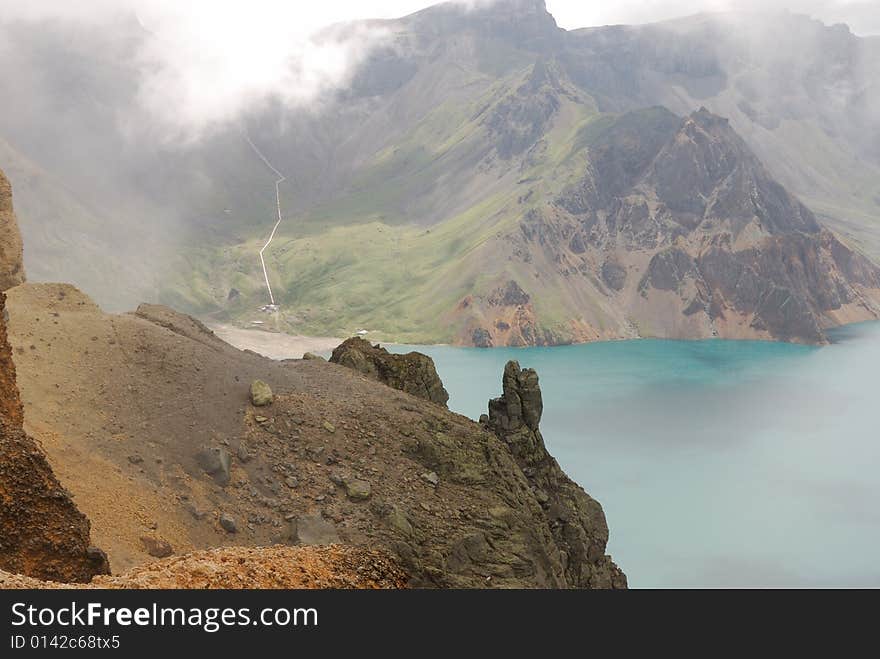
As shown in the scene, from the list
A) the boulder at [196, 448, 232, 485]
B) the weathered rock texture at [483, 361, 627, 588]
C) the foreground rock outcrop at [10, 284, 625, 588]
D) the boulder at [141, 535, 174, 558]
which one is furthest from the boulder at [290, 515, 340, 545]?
the weathered rock texture at [483, 361, 627, 588]

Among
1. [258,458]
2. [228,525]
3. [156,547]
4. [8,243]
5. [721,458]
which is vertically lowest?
[156,547]

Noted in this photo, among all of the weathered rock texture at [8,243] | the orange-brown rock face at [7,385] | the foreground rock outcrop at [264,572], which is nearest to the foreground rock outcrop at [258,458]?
the foreground rock outcrop at [264,572]

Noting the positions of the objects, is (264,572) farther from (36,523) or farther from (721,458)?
(721,458)

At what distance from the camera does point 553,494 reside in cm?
4175

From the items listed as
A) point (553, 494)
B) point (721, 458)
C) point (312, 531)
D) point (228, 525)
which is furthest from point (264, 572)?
point (721, 458)

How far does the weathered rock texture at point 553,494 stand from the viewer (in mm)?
39750

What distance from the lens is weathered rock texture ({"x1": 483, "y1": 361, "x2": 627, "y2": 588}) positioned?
39750 millimetres

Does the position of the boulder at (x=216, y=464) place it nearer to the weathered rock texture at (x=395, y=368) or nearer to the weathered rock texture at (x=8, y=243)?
the weathered rock texture at (x=8, y=243)

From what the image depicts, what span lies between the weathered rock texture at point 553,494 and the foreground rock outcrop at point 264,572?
14.4m

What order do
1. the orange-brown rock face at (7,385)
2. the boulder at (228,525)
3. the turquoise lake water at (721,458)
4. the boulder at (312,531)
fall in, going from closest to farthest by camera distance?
the orange-brown rock face at (7,385) → the boulder at (312,531) → the boulder at (228,525) → the turquoise lake water at (721,458)

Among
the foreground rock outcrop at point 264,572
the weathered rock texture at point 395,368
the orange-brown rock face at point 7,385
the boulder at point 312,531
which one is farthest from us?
the weathered rock texture at point 395,368

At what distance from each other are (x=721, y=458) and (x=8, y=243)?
101m

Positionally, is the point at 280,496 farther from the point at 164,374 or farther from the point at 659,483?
the point at 659,483

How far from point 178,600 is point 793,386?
553 feet
